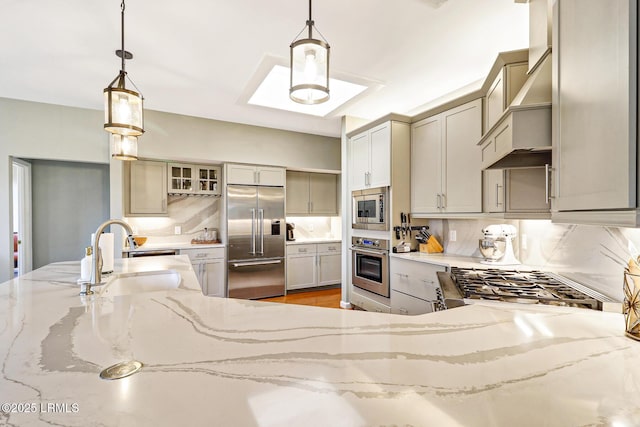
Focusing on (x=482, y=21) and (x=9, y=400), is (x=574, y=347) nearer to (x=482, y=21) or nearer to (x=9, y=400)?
(x=9, y=400)

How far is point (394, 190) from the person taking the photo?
3.31m

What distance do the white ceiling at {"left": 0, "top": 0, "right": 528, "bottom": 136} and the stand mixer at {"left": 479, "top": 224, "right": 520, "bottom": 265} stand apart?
1474 mm

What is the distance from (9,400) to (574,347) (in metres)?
1.36

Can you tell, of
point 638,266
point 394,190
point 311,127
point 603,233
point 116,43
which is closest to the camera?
point 638,266

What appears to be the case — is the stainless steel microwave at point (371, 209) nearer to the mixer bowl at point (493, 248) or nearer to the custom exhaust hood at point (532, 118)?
the mixer bowl at point (493, 248)

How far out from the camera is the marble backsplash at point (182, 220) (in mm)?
4250

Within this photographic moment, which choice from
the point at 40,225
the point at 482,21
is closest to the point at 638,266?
the point at 482,21

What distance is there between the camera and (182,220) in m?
4.48

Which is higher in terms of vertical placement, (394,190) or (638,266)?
(394,190)

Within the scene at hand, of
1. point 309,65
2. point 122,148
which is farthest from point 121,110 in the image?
point 309,65

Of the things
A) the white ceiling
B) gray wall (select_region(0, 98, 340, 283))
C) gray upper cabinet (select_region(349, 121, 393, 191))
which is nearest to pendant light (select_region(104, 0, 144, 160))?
the white ceiling

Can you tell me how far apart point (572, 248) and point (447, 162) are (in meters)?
1.31

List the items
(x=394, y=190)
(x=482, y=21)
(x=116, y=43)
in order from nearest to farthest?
(x=482, y=21) → (x=116, y=43) → (x=394, y=190)

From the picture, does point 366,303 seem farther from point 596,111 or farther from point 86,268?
point 596,111
